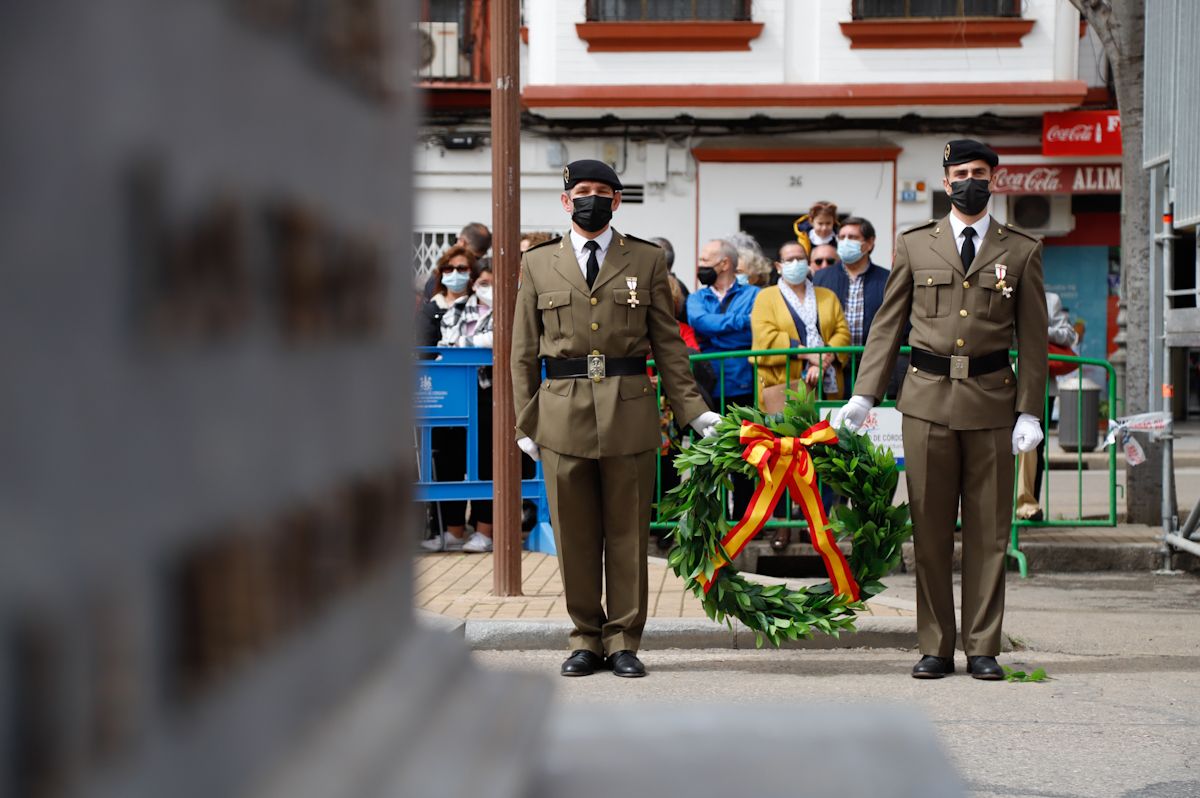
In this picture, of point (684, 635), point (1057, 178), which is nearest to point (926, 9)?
point (1057, 178)

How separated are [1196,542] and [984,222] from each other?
3.46 m

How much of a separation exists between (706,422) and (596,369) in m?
0.56

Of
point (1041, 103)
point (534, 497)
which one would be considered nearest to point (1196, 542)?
point (534, 497)

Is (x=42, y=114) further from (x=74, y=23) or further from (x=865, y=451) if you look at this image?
(x=865, y=451)

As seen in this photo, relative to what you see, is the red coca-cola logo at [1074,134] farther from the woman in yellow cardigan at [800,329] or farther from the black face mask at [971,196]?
the black face mask at [971,196]

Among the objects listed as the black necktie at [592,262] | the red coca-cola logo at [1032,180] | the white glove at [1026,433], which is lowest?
the white glove at [1026,433]

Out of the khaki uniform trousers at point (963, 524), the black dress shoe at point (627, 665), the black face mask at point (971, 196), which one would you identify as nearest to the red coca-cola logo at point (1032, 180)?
the black face mask at point (971, 196)

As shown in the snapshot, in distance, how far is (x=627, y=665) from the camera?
5926mm

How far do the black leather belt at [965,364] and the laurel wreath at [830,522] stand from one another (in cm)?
54

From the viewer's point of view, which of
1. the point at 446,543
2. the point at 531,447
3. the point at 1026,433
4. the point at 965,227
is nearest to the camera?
the point at 1026,433

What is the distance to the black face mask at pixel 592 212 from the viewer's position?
6039 millimetres

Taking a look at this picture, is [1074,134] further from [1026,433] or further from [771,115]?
[1026,433]

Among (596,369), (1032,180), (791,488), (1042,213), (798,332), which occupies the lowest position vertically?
(791,488)

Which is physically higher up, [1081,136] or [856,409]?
[1081,136]
